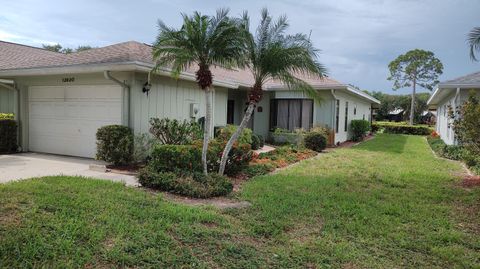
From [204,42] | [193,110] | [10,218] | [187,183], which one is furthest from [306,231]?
[193,110]

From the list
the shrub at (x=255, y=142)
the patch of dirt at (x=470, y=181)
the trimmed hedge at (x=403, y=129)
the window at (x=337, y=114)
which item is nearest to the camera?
the patch of dirt at (x=470, y=181)

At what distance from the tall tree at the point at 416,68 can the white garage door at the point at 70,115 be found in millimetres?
44235

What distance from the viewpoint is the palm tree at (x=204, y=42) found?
6973 mm

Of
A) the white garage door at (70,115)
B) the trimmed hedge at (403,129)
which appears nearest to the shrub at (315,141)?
the white garage door at (70,115)

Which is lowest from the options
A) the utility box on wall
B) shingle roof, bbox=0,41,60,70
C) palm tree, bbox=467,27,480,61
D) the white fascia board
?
the utility box on wall

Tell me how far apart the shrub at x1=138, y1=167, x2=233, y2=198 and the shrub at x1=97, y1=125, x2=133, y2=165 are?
6.66ft

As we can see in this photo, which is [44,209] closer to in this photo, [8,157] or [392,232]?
[392,232]

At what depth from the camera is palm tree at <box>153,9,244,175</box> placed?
697 cm

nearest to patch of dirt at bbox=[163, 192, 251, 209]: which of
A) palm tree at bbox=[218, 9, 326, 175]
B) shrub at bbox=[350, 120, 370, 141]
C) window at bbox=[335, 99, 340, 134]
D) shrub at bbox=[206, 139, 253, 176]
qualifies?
shrub at bbox=[206, 139, 253, 176]

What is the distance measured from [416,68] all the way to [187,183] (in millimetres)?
48392

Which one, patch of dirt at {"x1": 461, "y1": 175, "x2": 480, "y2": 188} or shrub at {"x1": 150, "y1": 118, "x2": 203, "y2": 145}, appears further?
shrub at {"x1": 150, "y1": 118, "x2": 203, "y2": 145}

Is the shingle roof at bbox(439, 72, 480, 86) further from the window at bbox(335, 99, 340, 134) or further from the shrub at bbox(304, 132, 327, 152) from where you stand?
the shrub at bbox(304, 132, 327, 152)

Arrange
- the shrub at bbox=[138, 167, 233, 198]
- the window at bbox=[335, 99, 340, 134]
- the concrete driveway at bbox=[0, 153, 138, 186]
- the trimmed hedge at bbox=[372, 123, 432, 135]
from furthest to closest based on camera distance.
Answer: the trimmed hedge at bbox=[372, 123, 432, 135] < the window at bbox=[335, 99, 340, 134] < the concrete driveway at bbox=[0, 153, 138, 186] < the shrub at bbox=[138, 167, 233, 198]

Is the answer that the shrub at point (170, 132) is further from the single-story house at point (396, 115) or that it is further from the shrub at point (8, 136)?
the single-story house at point (396, 115)
